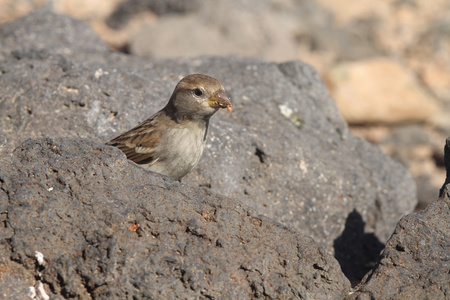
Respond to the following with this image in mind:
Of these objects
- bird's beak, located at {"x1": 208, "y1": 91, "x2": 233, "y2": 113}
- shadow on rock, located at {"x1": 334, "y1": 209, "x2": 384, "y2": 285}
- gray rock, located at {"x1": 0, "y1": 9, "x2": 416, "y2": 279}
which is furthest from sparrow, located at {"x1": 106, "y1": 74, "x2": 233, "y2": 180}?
shadow on rock, located at {"x1": 334, "y1": 209, "x2": 384, "y2": 285}

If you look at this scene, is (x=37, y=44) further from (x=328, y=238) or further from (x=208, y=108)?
(x=328, y=238)

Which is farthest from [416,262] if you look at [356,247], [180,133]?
[180,133]

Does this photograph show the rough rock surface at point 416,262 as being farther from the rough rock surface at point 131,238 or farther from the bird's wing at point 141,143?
the bird's wing at point 141,143

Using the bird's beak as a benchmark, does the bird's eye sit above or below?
below

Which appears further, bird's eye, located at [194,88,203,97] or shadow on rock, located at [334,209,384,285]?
shadow on rock, located at [334,209,384,285]

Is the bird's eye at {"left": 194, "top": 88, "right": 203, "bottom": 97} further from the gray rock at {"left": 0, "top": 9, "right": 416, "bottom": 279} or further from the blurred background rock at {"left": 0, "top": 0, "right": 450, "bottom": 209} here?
the blurred background rock at {"left": 0, "top": 0, "right": 450, "bottom": 209}
